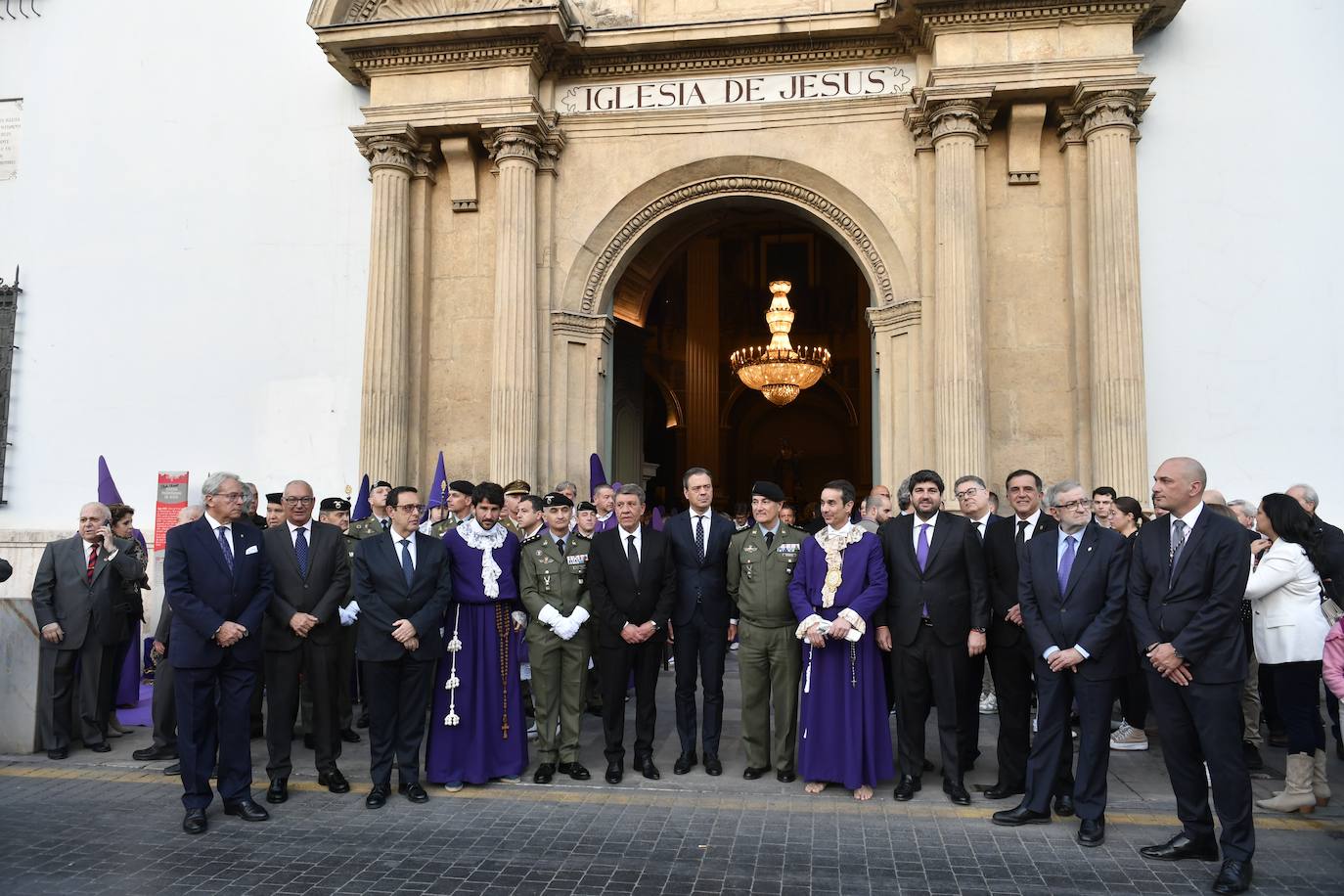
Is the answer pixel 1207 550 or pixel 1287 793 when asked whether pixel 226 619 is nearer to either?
pixel 1207 550

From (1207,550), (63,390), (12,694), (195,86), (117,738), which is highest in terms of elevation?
(195,86)

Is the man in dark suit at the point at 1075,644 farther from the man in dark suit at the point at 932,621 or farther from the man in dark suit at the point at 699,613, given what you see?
the man in dark suit at the point at 699,613

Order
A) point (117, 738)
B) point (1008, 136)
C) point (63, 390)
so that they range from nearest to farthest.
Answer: point (117, 738)
point (1008, 136)
point (63, 390)

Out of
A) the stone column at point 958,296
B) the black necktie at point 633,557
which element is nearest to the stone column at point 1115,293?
the stone column at point 958,296

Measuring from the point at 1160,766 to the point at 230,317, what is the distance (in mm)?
11562

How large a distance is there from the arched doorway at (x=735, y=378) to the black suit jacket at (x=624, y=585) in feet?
45.7

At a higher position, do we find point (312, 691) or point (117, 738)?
point (312, 691)

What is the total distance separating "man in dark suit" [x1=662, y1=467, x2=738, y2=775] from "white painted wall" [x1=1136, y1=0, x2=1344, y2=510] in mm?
6347

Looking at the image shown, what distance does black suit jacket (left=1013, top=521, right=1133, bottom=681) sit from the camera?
5.18 metres

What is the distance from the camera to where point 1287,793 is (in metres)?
5.65

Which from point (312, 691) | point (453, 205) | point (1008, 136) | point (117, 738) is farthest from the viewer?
point (453, 205)

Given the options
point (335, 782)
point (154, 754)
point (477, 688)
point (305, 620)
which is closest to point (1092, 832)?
point (477, 688)

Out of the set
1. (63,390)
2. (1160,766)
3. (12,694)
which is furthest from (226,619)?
(63,390)

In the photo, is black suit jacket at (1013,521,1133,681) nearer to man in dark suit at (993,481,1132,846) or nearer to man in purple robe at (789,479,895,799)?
man in dark suit at (993,481,1132,846)
